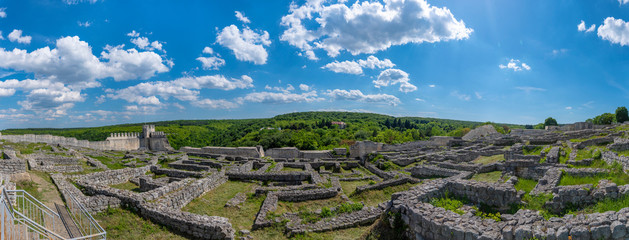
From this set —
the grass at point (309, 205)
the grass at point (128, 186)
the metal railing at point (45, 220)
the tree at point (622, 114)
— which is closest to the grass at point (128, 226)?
the metal railing at point (45, 220)

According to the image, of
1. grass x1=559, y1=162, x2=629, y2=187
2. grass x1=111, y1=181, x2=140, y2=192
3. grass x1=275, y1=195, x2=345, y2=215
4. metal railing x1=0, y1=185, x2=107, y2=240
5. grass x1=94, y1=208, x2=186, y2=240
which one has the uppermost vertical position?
grass x1=559, y1=162, x2=629, y2=187

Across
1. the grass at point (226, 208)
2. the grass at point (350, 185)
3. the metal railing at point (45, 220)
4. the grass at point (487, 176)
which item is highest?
the metal railing at point (45, 220)

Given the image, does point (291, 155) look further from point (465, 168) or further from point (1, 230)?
point (1, 230)

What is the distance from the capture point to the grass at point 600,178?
29.4 ft

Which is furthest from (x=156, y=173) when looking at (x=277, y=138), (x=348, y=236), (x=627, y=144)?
(x=277, y=138)

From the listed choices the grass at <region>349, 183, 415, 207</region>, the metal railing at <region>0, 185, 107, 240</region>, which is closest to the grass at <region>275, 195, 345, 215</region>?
the grass at <region>349, 183, 415, 207</region>

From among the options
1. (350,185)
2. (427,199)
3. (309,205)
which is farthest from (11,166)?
(350,185)

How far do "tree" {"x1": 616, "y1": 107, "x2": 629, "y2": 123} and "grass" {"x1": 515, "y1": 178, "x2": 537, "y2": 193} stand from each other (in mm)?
69351

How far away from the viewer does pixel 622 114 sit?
188 feet

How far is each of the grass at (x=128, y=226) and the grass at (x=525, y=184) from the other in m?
13.3

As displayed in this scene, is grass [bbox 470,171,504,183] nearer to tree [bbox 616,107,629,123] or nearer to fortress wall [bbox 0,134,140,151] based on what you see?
fortress wall [bbox 0,134,140,151]

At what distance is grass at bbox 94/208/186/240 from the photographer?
29.2ft

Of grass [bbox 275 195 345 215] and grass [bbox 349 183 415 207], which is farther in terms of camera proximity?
grass [bbox 349 183 415 207]

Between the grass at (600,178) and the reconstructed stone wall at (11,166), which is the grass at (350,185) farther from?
the reconstructed stone wall at (11,166)
